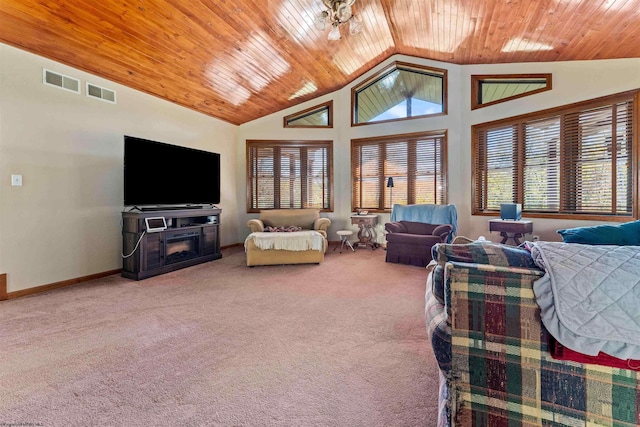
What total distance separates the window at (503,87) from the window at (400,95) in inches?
21.2

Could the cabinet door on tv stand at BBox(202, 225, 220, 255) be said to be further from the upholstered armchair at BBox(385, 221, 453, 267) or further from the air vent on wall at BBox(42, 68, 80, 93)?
the upholstered armchair at BBox(385, 221, 453, 267)

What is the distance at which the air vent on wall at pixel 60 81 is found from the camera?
330cm

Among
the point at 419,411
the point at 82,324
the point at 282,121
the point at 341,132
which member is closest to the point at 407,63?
the point at 341,132

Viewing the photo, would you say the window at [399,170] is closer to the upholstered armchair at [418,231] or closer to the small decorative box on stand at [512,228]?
the upholstered armchair at [418,231]

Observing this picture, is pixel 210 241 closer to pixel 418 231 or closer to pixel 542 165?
pixel 418 231

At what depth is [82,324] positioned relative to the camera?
2.40 meters

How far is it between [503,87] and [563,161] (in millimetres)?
1619

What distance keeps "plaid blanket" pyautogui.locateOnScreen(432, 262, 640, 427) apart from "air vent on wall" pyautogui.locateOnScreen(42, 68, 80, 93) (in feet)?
15.1

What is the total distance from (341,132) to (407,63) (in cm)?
185

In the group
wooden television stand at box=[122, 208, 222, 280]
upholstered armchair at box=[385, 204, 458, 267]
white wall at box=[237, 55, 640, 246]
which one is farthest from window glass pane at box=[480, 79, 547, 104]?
wooden television stand at box=[122, 208, 222, 280]

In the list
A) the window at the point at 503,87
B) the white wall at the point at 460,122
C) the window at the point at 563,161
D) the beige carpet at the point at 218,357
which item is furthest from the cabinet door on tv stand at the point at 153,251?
the window at the point at 503,87

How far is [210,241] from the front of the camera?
4.81 m

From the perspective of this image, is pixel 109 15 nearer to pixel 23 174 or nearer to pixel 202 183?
pixel 23 174

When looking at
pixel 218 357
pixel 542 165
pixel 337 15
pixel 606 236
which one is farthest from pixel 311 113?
pixel 606 236
